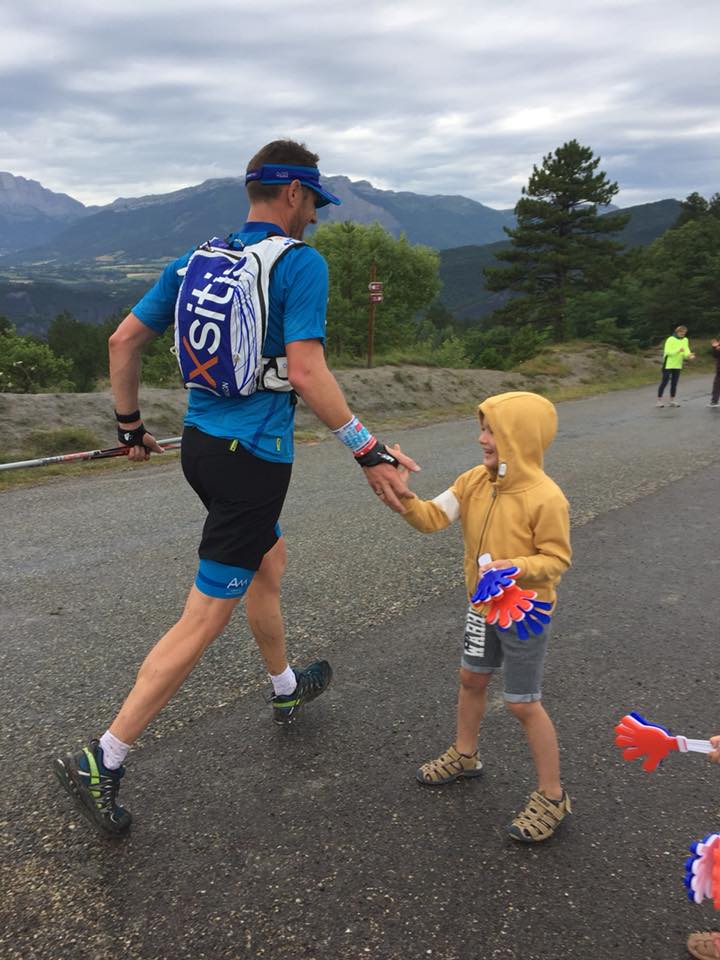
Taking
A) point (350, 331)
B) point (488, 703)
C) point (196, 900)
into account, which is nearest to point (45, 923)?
point (196, 900)

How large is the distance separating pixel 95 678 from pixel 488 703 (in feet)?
6.15

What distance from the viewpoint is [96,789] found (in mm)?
2316

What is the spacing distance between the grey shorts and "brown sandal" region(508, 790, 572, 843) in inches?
14.3

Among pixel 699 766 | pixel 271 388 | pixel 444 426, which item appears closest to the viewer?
pixel 271 388

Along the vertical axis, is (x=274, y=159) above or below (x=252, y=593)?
A: above

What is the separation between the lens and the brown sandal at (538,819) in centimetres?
232

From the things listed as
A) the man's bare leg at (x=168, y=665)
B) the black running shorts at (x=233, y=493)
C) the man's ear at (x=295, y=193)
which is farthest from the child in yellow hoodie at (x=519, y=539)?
the man's ear at (x=295, y=193)

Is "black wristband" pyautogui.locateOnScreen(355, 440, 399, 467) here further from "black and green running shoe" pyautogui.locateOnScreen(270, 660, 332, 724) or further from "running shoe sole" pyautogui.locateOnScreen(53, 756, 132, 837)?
"running shoe sole" pyautogui.locateOnScreen(53, 756, 132, 837)

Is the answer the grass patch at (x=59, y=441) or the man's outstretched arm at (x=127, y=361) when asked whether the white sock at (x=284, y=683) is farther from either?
the grass patch at (x=59, y=441)

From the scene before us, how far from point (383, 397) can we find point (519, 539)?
13.3m

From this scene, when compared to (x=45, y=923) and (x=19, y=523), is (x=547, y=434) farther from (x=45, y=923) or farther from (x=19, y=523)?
(x=19, y=523)

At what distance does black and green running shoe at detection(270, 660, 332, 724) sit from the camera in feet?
9.89

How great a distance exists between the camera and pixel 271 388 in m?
2.43

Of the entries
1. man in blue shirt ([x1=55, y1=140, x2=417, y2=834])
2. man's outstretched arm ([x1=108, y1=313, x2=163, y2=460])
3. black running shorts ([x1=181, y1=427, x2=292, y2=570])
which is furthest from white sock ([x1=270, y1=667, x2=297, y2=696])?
man's outstretched arm ([x1=108, y1=313, x2=163, y2=460])
